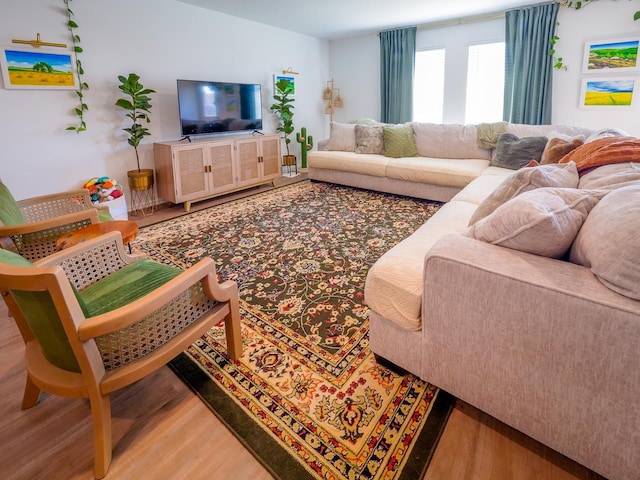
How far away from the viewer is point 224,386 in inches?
59.6

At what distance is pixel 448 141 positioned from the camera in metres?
4.29

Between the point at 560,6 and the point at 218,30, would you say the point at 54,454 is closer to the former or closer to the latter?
the point at 218,30

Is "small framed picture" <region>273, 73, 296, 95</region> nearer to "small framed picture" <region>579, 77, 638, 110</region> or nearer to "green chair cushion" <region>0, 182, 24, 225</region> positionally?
"small framed picture" <region>579, 77, 638, 110</region>

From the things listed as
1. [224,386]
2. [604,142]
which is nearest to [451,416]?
[224,386]

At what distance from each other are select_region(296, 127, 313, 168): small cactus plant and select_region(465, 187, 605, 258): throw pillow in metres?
5.02

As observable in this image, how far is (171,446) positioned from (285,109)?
4942mm

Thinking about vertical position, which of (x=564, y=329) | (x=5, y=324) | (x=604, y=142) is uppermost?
(x=604, y=142)

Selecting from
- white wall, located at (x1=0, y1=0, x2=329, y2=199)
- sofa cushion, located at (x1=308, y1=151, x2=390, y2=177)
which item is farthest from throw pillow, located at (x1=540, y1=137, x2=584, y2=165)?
white wall, located at (x1=0, y1=0, x2=329, y2=199)

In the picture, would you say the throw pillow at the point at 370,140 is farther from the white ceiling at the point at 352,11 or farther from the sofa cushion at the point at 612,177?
the sofa cushion at the point at 612,177

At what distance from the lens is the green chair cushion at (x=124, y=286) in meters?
1.41

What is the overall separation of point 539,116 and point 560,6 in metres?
1.27

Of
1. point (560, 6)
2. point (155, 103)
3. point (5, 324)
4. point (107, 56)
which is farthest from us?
point (560, 6)

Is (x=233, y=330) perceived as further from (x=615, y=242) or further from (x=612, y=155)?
(x=612, y=155)

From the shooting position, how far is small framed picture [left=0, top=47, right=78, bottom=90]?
298 centimetres
